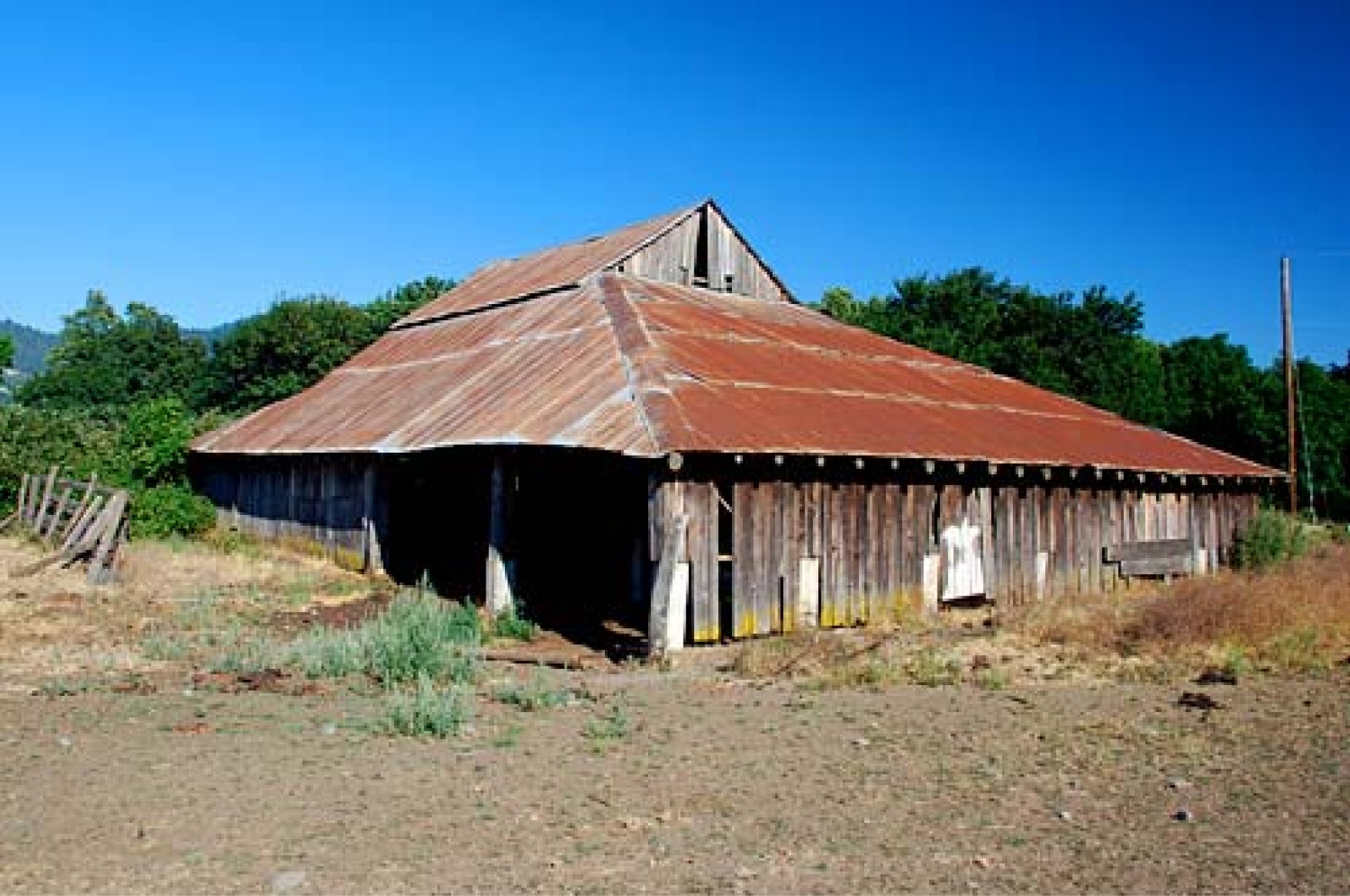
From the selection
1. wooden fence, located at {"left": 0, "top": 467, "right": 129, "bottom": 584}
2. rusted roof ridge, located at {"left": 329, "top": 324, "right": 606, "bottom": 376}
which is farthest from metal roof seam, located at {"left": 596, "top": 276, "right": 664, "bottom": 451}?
wooden fence, located at {"left": 0, "top": 467, "right": 129, "bottom": 584}

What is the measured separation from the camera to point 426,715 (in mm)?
9281

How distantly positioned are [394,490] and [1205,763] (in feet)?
50.9

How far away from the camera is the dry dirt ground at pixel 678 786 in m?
6.06

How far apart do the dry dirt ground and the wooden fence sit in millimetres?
5834

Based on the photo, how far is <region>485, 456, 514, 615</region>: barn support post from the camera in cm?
1538

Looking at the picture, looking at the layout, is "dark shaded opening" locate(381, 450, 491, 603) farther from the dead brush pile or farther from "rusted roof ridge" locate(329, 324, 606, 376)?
the dead brush pile

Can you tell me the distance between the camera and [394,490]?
20.8m

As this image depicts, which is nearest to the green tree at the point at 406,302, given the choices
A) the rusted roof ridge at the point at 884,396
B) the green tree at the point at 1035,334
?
the green tree at the point at 1035,334

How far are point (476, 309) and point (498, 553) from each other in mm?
12480

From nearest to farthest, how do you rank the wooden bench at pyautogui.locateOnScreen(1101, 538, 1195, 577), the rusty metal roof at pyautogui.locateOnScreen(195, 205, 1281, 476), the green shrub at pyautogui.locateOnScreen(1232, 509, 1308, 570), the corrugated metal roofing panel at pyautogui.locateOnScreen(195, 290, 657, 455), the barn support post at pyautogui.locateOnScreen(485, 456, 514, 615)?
the rusty metal roof at pyautogui.locateOnScreen(195, 205, 1281, 476), the corrugated metal roofing panel at pyautogui.locateOnScreen(195, 290, 657, 455), the barn support post at pyautogui.locateOnScreen(485, 456, 514, 615), the wooden bench at pyautogui.locateOnScreen(1101, 538, 1195, 577), the green shrub at pyautogui.locateOnScreen(1232, 509, 1308, 570)

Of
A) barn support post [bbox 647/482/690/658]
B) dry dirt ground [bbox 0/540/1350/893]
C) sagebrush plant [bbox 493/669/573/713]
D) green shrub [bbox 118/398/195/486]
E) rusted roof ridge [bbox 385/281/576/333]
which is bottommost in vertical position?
dry dirt ground [bbox 0/540/1350/893]

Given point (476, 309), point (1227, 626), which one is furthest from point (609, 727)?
point (476, 309)

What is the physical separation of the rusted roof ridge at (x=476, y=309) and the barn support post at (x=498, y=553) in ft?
27.8

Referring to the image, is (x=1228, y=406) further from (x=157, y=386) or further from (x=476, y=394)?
(x=157, y=386)
